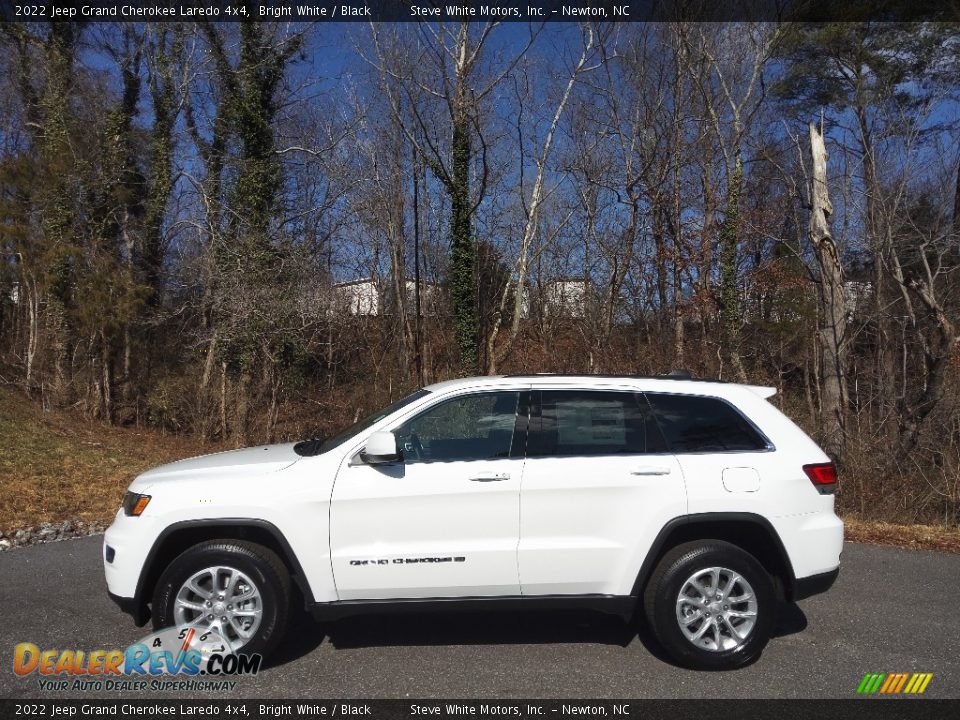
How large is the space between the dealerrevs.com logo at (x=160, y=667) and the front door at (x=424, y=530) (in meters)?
0.79

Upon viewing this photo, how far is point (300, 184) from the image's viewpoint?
66.4 feet

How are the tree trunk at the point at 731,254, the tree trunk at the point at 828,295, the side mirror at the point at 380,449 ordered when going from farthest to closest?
A: the tree trunk at the point at 731,254 < the tree trunk at the point at 828,295 < the side mirror at the point at 380,449

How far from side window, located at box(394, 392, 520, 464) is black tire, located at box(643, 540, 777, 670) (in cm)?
123

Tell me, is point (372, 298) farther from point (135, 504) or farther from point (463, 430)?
point (135, 504)

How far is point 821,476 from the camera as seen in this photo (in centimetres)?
482

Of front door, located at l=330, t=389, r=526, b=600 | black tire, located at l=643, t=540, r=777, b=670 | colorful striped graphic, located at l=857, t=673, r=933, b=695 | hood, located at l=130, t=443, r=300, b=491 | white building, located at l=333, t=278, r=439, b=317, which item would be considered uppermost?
white building, located at l=333, t=278, r=439, b=317

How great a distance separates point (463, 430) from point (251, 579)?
1.65 metres

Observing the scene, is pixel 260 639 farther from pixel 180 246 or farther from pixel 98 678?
pixel 180 246

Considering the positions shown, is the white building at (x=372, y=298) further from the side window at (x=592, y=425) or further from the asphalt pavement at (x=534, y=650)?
the side window at (x=592, y=425)

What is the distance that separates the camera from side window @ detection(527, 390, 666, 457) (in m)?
4.79

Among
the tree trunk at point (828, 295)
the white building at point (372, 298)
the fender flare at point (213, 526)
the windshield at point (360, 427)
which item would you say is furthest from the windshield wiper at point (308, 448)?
the white building at point (372, 298)

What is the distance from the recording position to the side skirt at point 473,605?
4.56m

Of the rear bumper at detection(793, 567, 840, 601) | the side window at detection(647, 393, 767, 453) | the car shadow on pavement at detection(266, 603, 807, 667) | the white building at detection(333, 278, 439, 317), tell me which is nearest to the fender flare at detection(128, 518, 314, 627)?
the car shadow on pavement at detection(266, 603, 807, 667)

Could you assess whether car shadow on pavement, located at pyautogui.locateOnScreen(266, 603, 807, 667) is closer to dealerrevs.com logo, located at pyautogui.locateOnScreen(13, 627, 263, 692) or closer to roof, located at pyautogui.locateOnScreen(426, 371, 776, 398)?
dealerrevs.com logo, located at pyautogui.locateOnScreen(13, 627, 263, 692)
